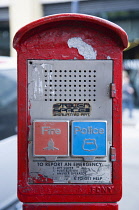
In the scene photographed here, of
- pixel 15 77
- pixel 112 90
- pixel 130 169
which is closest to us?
pixel 112 90

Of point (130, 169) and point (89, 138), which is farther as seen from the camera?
Result: point (130, 169)

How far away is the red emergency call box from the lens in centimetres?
209

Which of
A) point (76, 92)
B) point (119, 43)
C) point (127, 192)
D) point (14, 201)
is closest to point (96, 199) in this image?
point (76, 92)

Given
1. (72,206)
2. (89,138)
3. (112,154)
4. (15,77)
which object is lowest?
(72,206)

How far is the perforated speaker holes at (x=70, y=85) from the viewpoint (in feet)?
6.92

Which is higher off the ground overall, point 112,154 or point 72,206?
point 112,154

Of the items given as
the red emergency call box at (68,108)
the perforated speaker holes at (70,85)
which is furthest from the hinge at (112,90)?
the perforated speaker holes at (70,85)

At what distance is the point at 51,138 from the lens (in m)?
2.09

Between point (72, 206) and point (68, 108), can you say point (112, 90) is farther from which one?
point (72, 206)

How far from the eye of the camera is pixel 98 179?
7.06 ft

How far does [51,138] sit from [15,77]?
184 cm

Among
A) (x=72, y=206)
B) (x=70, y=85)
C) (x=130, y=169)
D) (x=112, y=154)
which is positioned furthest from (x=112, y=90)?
(x=130, y=169)

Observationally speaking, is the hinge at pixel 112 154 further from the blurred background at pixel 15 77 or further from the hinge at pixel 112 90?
the blurred background at pixel 15 77

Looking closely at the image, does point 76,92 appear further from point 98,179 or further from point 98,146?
point 98,179
